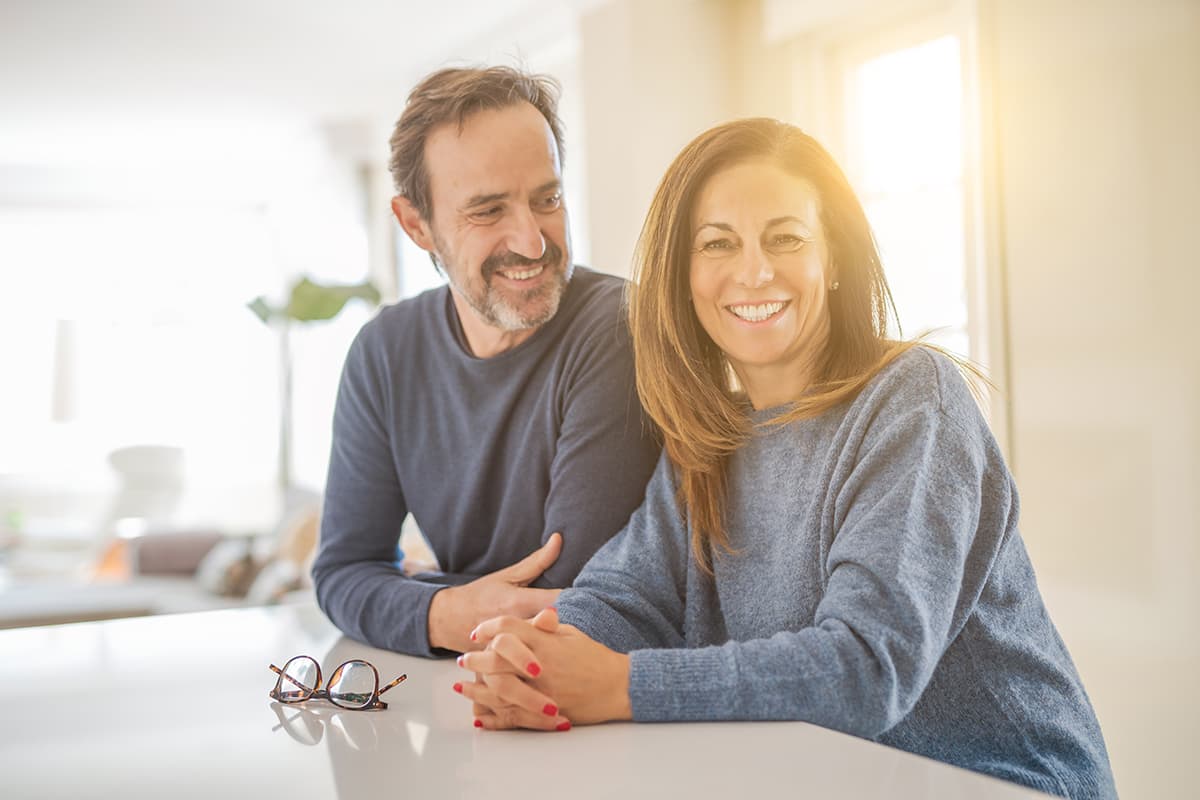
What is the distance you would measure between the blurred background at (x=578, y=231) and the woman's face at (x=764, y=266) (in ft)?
5.52

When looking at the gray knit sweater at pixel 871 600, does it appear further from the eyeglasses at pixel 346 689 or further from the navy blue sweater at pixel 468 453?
the eyeglasses at pixel 346 689

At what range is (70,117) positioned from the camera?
7.13 metres

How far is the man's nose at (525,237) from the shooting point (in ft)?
5.25

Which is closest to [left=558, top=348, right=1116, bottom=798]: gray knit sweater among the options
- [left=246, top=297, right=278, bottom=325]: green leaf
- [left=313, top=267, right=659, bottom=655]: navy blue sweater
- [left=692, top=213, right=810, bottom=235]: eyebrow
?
[left=313, top=267, right=659, bottom=655]: navy blue sweater

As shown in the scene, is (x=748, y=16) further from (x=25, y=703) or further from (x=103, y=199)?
(x=103, y=199)

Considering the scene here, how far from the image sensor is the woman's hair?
4.30ft

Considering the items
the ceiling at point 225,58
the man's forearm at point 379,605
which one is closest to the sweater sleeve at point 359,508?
the man's forearm at point 379,605

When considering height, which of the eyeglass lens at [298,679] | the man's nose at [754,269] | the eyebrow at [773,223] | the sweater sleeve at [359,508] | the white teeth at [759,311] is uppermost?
the eyebrow at [773,223]

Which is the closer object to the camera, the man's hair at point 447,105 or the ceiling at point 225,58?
→ the man's hair at point 447,105

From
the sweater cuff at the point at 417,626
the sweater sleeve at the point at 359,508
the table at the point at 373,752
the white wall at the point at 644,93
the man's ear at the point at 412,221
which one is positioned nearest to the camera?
the table at the point at 373,752

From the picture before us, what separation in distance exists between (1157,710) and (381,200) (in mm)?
6340

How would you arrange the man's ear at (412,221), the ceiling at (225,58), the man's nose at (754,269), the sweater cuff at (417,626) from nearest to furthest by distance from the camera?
the man's nose at (754,269) < the sweater cuff at (417,626) < the man's ear at (412,221) < the ceiling at (225,58)

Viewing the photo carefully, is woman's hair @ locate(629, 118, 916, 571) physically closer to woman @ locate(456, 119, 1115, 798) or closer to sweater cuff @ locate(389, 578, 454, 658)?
woman @ locate(456, 119, 1115, 798)

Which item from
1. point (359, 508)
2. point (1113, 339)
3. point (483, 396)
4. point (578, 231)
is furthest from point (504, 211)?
point (578, 231)
